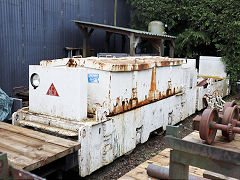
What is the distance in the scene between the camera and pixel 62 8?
36.1ft

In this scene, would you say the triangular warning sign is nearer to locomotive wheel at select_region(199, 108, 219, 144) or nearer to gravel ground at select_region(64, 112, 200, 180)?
gravel ground at select_region(64, 112, 200, 180)

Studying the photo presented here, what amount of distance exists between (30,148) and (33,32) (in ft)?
23.4

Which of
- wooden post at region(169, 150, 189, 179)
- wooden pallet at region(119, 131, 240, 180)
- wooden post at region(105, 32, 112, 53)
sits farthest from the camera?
wooden post at region(105, 32, 112, 53)

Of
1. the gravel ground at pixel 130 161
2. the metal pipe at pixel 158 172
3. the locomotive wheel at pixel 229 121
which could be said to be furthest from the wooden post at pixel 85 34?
the metal pipe at pixel 158 172

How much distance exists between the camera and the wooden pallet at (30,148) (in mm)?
3229

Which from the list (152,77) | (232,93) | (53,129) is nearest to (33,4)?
(152,77)

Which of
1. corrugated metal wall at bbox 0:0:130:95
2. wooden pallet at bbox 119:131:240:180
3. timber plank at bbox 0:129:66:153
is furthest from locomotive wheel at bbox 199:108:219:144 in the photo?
corrugated metal wall at bbox 0:0:130:95

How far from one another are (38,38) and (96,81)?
6.17 metres

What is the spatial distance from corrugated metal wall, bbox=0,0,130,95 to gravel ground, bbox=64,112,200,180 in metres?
5.43

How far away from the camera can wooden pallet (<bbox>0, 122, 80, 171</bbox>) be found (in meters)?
3.23

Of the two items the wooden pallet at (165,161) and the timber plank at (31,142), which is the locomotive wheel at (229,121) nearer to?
the wooden pallet at (165,161)

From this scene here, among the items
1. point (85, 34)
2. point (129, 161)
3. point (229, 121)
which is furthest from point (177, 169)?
point (85, 34)

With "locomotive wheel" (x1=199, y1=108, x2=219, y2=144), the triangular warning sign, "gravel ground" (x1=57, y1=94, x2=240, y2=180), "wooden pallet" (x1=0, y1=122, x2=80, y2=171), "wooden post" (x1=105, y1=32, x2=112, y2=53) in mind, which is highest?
"wooden post" (x1=105, y1=32, x2=112, y2=53)

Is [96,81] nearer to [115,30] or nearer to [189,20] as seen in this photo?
[115,30]
